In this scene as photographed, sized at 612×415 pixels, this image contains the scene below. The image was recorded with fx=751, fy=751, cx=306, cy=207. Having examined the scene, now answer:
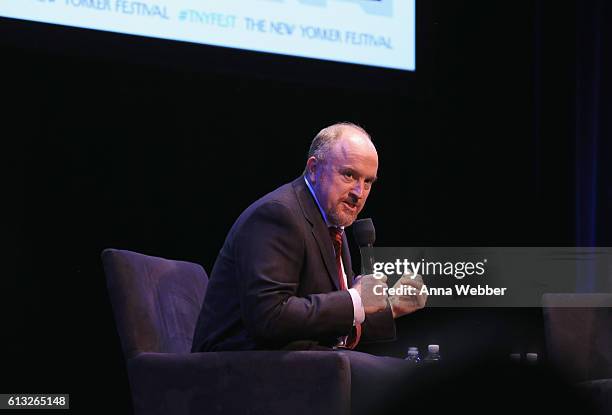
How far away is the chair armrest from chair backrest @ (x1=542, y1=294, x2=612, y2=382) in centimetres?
131

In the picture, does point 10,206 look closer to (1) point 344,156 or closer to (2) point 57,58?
(2) point 57,58

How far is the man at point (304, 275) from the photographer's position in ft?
5.91

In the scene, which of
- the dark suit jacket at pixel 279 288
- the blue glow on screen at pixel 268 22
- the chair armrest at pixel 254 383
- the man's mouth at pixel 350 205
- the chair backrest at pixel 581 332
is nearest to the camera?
the chair armrest at pixel 254 383

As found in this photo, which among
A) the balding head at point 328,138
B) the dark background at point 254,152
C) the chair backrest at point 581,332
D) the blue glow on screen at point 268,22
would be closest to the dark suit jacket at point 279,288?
the balding head at point 328,138

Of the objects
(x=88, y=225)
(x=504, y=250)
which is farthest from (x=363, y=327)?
(x=504, y=250)

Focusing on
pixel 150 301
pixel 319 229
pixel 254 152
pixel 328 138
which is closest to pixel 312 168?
pixel 328 138

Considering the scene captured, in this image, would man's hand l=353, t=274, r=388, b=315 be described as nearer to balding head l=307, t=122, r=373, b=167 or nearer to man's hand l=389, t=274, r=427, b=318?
man's hand l=389, t=274, r=427, b=318

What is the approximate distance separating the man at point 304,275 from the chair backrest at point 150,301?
0.16 m

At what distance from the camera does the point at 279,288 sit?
1.82 meters

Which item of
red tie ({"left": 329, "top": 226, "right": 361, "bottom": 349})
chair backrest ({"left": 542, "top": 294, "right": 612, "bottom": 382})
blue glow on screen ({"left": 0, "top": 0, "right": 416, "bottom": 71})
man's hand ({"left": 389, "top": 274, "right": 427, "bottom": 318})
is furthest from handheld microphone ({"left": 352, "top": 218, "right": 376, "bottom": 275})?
blue glow on screen ({"left": 0, "top": 0, "right": 416, "bottom": 71})

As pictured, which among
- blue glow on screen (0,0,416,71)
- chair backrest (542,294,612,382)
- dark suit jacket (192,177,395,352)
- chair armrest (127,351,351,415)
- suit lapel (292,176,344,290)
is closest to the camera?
chair armrest (127,351,351,415)

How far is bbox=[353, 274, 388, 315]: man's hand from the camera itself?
186cm

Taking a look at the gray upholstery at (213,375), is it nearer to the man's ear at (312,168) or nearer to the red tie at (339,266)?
the red tie at (339,266)

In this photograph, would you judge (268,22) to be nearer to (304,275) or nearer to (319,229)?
(319,229)
